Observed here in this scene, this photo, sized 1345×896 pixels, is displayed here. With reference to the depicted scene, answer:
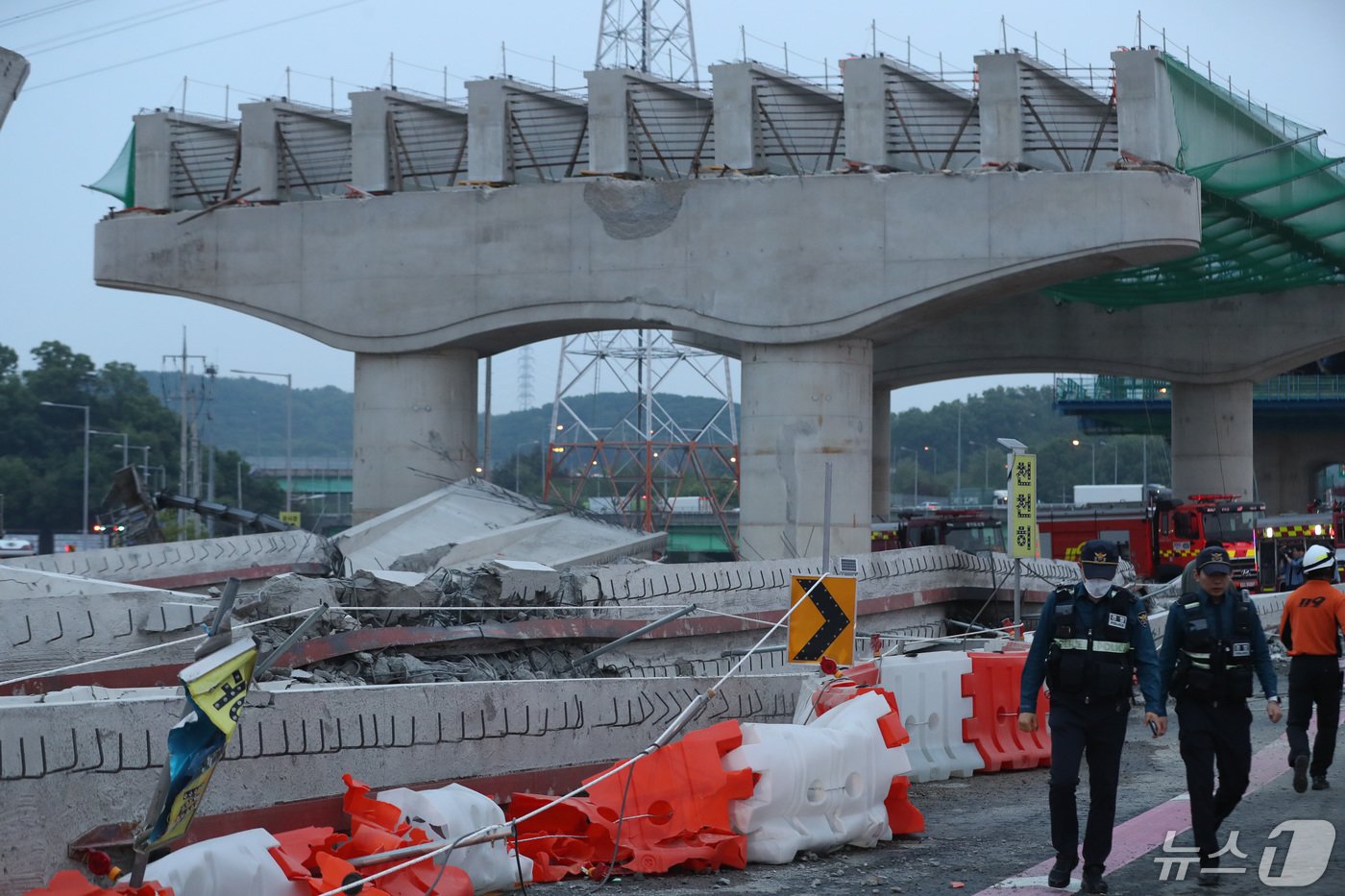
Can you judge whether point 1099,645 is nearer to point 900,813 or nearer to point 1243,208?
point 900,813

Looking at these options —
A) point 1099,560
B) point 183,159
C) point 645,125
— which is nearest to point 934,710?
point 1099,560

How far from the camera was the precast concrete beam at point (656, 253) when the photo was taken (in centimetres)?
2969

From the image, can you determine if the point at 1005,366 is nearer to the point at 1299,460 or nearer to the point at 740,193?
the point at 740,193

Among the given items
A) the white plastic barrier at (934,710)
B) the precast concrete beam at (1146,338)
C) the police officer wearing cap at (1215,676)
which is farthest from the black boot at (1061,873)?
the precast concrete beam at (1146,338)

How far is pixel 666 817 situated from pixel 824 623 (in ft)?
11.3

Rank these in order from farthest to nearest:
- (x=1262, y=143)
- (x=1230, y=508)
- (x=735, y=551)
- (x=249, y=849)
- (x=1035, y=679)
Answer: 1. (x=1230, y=508)
2. (x=1262, y=143)
3. (x=735, y=551)
4. (x=1035, y=679)
5. (x=249, y=849)

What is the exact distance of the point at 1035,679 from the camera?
870 centimetres

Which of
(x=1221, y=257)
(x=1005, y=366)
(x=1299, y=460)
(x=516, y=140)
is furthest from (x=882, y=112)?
(x=1299, y=460)

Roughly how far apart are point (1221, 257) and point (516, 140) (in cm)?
1958

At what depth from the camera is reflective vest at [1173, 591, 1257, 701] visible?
29.5 feet

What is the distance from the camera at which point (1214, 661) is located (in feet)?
A: 29.7

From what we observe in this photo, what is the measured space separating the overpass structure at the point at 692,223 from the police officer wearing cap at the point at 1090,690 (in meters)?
21.9

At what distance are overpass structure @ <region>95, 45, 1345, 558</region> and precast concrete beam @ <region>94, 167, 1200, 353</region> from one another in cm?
5

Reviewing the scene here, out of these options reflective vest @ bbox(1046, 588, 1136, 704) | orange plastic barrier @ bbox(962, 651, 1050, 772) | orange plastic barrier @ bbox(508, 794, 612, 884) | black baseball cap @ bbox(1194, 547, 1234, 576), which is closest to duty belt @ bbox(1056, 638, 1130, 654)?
reflective vest @ bbox(1046, 588, 1136, 704)
